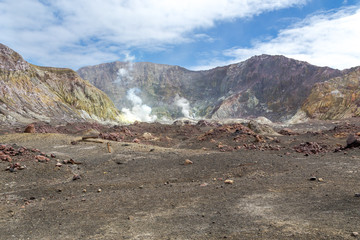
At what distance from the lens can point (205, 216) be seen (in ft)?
18.6

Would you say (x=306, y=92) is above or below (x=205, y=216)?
above

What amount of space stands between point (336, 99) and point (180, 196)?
62.0 metres

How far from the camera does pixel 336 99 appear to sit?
58.6m

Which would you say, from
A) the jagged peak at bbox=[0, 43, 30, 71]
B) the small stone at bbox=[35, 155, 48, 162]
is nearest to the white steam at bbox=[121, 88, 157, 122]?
the jagged peak at bbox=[0, 43, 30, 71]

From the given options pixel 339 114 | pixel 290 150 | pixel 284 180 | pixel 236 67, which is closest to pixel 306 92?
pixel 339 114

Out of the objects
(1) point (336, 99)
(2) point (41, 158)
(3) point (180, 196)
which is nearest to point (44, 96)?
(2) point (41, 158)

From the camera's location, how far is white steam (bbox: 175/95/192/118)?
110 m

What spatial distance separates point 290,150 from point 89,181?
34.3 ft

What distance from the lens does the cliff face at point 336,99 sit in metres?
54.5

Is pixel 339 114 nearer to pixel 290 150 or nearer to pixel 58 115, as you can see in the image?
pixel 290 150

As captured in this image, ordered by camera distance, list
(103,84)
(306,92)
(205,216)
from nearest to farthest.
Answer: (205,216) → (306,92) → (103,84)

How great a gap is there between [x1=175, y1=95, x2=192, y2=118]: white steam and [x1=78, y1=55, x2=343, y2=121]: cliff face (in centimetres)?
128

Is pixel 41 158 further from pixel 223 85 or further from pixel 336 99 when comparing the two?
pixel 223 85

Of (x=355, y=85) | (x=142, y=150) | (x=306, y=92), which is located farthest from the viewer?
(x=306, y=92)
